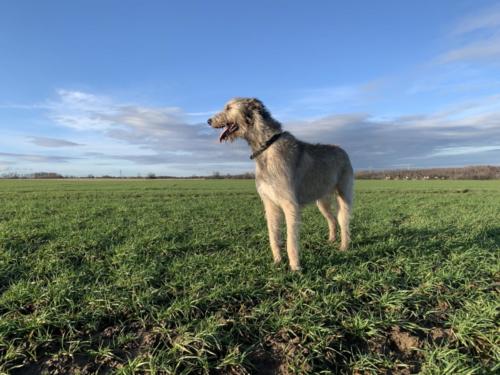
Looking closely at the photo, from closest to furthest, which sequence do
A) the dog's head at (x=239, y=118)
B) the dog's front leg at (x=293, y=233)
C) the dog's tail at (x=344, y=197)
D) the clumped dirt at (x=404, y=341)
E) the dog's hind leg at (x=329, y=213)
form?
the clumped dirt at (x=404, y=341), the dog's front leg at (x=293, y=233), the dog's head at (x=239, y=118), the dog's tail at (x=344, y=197), the dog's hind leg at (x=329, y=213)

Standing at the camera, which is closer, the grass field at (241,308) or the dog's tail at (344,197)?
the grass field at (241,308)

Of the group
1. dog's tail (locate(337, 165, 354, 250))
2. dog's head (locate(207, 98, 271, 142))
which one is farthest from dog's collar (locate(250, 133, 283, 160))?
dog's tail (locate(337, 165, 354, 250))

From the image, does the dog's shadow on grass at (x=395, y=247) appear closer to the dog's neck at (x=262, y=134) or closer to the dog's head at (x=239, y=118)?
the dog's neck at (x=262, y=134)

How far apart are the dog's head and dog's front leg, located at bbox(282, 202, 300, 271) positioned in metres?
1.64

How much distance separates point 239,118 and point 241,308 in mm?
3574

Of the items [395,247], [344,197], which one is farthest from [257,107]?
[395,247]

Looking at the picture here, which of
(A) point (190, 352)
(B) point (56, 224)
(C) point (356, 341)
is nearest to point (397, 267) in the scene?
(C) point (356, 341)

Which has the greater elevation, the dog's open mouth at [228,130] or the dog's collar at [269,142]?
the dog's open mouth at [228,130]

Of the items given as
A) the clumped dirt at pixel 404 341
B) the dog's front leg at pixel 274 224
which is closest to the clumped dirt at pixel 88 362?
the clumped dirt at pixel 404 341

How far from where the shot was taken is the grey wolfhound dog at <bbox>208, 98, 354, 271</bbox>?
20.6 ft

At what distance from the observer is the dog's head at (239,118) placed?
6.62 m

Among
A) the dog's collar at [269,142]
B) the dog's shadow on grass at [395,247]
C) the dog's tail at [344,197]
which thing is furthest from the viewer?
the dog's tail at [344,197]

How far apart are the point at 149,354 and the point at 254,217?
8.87 metres

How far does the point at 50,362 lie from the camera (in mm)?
3623
